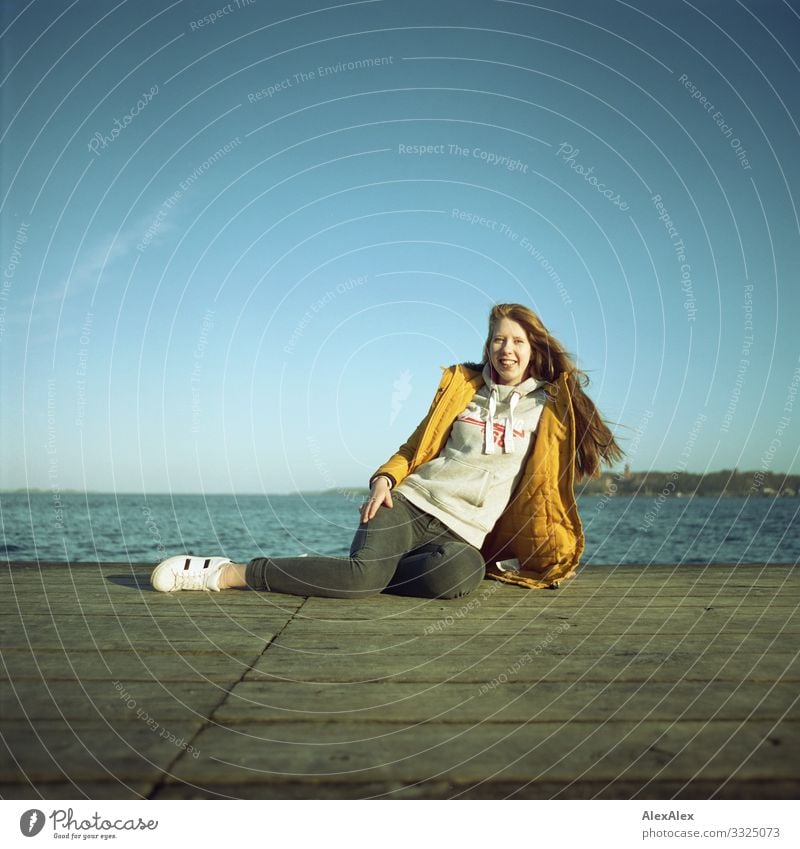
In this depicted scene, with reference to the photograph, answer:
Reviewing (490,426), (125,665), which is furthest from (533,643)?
Result: (490,426)

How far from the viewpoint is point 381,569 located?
413 centimetres

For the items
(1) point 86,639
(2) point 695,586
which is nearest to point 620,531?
(2) point 695,586

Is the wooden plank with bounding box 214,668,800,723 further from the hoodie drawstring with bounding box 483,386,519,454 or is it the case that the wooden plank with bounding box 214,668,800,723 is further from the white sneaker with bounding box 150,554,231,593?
the hoodie drawstring with bounding box 483,386,519,454

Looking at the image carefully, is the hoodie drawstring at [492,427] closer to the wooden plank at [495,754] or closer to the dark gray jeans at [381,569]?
the dark gray jeans at [381,569]

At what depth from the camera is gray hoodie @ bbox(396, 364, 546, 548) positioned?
4512mm

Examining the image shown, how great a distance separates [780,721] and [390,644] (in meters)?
1.43

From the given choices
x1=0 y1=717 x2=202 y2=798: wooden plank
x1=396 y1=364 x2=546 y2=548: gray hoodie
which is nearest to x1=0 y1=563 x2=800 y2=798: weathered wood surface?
x1=0 y1=717 x2=202 y2=798: wooden plank

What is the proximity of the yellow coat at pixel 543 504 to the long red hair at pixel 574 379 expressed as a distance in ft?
0.33

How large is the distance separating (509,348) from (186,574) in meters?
2.53

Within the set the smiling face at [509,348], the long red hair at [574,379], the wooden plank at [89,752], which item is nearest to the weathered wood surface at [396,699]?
the wooden plank at [89,752]

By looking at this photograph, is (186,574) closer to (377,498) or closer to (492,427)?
(377,498)

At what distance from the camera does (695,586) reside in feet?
14.8
